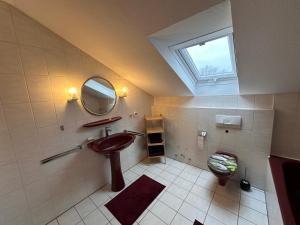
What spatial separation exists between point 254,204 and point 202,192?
60 cm

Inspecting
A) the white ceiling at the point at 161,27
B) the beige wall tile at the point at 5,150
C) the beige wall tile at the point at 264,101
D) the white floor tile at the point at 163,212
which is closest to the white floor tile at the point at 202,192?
the white floor tile at the point at 163,212

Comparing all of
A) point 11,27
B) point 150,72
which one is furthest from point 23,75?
point 150,72

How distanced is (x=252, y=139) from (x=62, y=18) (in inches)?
104

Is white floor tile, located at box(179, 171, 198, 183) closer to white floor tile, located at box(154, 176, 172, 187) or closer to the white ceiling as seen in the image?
white floor tile, located at box(154, 176, 172, 187)

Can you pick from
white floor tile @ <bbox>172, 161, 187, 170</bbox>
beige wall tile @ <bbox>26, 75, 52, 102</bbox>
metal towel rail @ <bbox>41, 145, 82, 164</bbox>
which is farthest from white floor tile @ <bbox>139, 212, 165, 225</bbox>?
beige wall tile @ <bbox>26, 75, 52, 102</bbox>

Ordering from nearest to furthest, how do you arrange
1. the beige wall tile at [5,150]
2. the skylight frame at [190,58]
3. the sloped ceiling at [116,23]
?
the sloped ceiling at [116,23], the beige wall tile at [5,150], the skylight frame at [190,58]

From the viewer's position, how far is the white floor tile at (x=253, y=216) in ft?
4.76

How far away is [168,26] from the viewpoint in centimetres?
111

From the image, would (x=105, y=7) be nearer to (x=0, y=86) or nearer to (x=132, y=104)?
(x=0, y=86)

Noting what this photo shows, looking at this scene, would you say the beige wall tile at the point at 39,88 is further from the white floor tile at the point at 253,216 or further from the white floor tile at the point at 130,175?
the white floor tile at the point at 253,216

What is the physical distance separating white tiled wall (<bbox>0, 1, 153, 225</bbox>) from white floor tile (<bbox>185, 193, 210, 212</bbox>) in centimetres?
144

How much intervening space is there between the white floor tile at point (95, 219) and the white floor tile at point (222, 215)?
4.14ft

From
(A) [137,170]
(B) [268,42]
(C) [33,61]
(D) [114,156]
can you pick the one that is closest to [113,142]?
(D) [114,156]

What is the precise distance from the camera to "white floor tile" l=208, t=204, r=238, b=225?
1.48 metres
